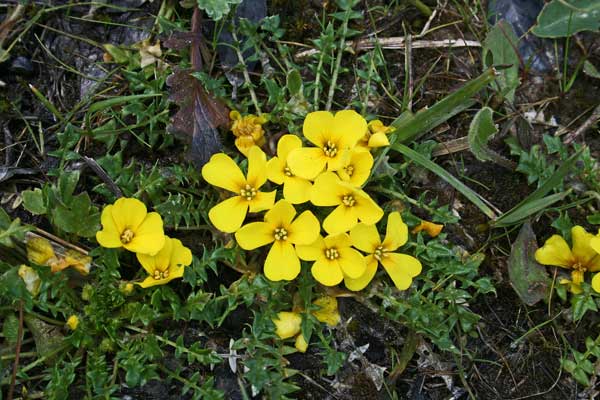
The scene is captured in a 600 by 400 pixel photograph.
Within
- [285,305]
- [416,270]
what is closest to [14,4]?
[285,305]

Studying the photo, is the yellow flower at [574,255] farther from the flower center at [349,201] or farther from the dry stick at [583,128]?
the flower center at [349,201]

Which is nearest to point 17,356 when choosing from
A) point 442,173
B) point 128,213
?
point 128,213

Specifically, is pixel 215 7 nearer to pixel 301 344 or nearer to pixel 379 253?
pixel 379 253

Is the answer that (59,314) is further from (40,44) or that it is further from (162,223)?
(40,44)

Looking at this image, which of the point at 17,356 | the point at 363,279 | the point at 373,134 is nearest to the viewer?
the point at 17,356

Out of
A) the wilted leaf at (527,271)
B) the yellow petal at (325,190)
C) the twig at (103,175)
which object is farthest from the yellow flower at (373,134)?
the twig at (103,175)

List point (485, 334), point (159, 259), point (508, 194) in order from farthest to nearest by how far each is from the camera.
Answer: point (508, 194), point (485, 334), point (159, 259)
